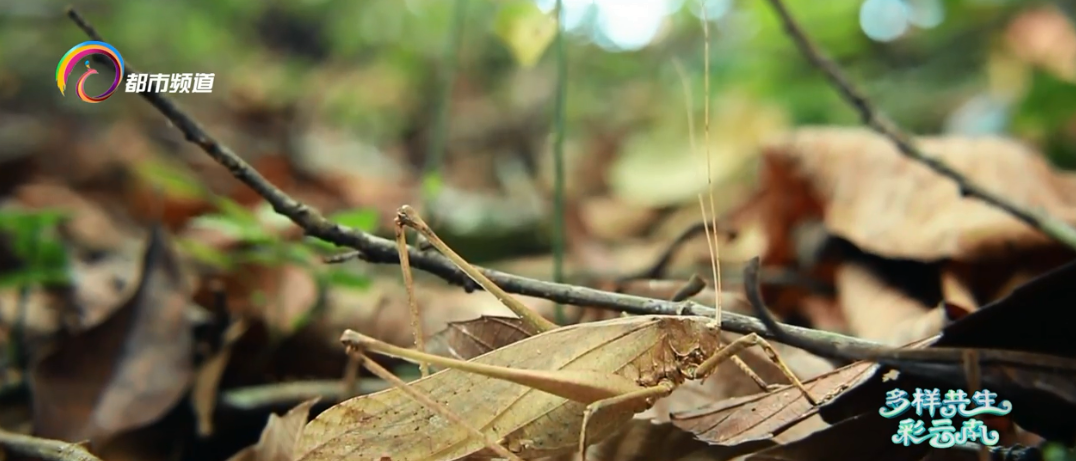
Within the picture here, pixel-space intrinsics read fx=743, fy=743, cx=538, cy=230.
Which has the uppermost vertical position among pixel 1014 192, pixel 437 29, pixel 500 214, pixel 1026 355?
pixel 437 29

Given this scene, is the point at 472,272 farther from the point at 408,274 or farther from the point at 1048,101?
the point at 1048,101

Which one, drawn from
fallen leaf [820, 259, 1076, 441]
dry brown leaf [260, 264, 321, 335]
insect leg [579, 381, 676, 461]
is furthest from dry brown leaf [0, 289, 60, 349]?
fallen leaf [820, 259, 1076, 441]

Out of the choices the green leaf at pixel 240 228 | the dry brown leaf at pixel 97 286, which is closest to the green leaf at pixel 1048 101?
the green leaf at pixel 240 228

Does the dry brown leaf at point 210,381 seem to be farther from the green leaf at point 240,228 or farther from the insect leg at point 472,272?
the insect leg at point 472,272

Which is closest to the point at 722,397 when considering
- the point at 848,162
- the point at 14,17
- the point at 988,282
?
the point at 988,282

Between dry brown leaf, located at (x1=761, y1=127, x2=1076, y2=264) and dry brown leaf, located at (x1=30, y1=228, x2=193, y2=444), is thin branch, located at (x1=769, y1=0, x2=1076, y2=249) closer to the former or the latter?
dry brown leaf, located at (x1=761, y1=127, x2=1076, y2=264)

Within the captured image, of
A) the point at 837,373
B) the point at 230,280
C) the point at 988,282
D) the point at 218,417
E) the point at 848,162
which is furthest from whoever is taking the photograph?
the point at 848,162

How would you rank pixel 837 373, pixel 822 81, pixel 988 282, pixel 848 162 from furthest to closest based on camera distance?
pixel 822 81 → pixel 848 162 → pixel 988 282 → pixel 837 373

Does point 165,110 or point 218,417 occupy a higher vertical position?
point 165,110

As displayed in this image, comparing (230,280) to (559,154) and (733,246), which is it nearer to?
(559,154)
